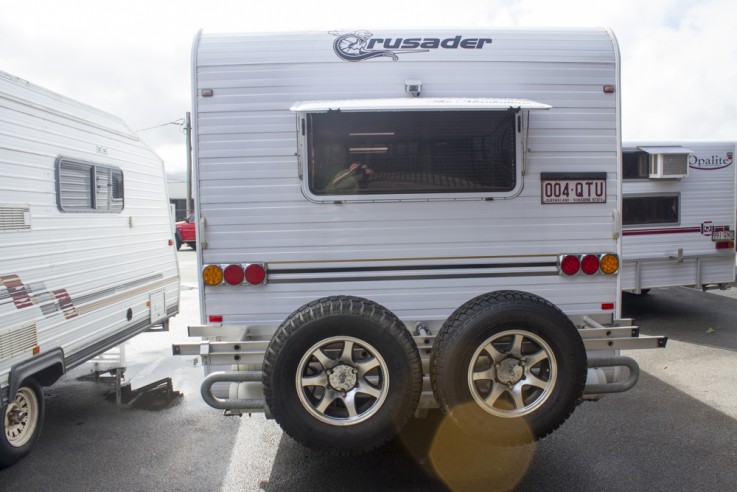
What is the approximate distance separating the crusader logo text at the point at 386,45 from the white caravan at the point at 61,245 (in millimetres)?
2637

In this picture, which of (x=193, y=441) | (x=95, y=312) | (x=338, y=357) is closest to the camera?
(x=338, y=357)

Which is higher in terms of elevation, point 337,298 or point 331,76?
point 331,76

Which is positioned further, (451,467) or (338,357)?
(451,467)

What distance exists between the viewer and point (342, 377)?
11.2ft

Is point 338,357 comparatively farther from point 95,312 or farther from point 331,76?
point 95,312

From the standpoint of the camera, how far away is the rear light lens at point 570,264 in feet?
13.5

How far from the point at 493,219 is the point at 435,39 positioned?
132 cm

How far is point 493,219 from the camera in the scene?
408 centimetres

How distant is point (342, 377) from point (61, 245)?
126 inches

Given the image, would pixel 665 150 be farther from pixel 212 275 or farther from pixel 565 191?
pixel 212 275

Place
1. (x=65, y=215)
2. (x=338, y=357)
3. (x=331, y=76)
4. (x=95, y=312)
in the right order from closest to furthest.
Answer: (x=338, y=357)
(x=331, y=76)
(x=65, y=215)
(x=95, y=312)

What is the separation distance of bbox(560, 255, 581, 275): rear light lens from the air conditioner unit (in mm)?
5042

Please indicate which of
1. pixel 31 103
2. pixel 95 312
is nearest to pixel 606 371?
pixel 95 312

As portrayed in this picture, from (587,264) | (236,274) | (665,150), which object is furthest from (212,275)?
(665,150)
